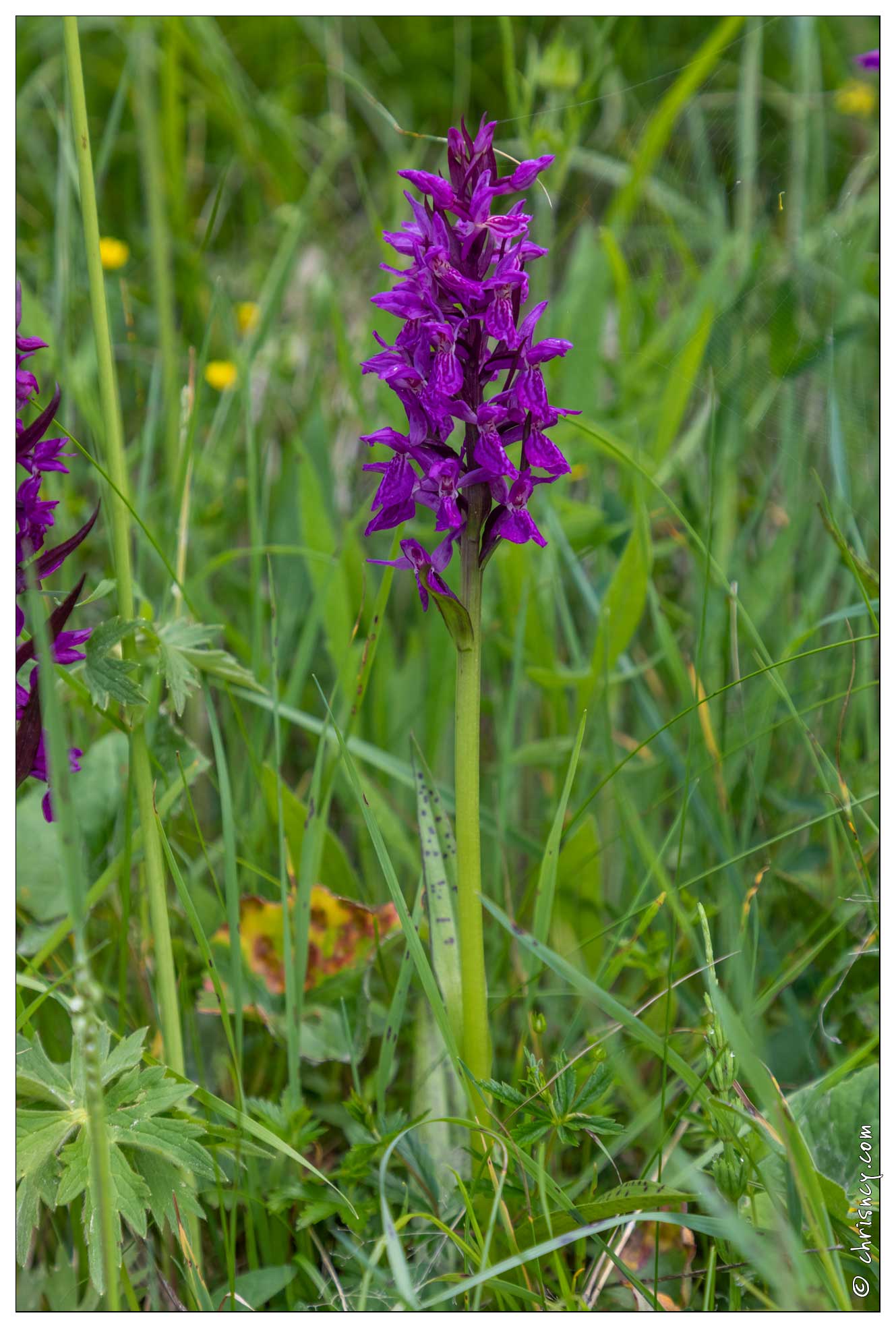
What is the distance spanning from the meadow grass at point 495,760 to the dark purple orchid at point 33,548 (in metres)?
0.06

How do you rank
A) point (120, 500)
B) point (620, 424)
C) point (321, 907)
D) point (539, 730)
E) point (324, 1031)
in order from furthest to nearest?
point (620, 424), point (539, 730), point (321, 907), point (324, 1031), point (120, 500)

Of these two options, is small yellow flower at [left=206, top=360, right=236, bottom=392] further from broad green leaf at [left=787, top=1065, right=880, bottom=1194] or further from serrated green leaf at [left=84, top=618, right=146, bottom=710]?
broad green leaf at [left=787, top=1065, right=880, bottom=1194]

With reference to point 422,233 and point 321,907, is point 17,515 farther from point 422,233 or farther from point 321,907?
point 321,907

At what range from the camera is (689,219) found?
3.68 m

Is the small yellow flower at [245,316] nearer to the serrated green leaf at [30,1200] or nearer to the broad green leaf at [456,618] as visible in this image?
the broad green leaf at [456,618]

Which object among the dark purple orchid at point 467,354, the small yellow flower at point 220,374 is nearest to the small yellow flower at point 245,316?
the small yellow flower at point 220,374

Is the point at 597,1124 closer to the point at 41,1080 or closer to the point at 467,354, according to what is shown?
the point at 41,1080

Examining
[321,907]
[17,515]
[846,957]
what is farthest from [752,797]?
[17,515]

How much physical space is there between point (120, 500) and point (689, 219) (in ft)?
9.40

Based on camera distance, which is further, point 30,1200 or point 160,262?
point 160,262

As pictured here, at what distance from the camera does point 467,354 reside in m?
1.35

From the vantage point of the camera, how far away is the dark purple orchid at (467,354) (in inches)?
51.3

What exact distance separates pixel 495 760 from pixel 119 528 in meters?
1.24

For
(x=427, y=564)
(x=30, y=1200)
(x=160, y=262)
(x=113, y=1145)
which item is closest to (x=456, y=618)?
(x=427, y=564)
